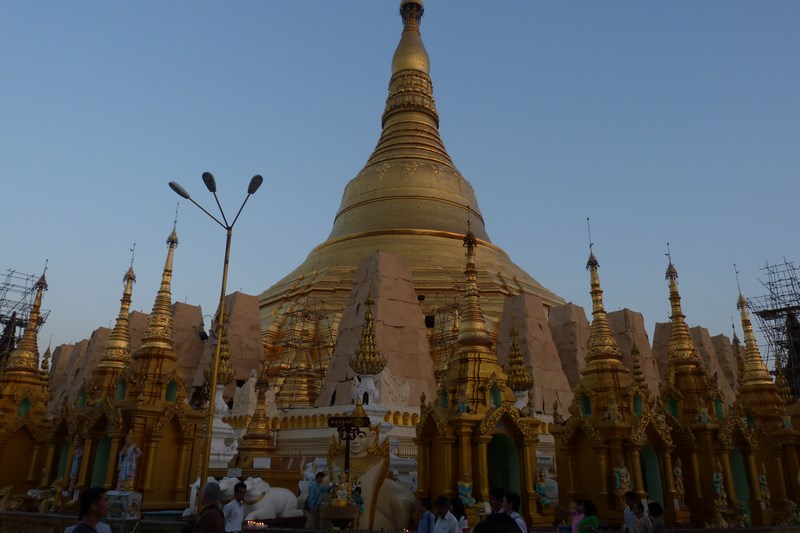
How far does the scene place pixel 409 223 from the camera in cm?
3419

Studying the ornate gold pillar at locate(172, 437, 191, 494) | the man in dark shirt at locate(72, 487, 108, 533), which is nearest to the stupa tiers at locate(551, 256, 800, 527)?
the ornate gold pillar at locate(172, 437, 191, 494)

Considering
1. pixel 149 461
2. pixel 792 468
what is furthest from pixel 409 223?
pixel 149 461

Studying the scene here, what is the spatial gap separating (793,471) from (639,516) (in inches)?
434

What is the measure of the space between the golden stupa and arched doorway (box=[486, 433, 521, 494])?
1558 cm

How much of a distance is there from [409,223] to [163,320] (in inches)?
772

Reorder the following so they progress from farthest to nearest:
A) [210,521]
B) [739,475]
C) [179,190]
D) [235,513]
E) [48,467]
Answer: [48,467], [739,475], [179,190], [235,513], [210,521]

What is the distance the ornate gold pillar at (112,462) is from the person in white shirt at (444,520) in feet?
31.7

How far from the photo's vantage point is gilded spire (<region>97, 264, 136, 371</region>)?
18.7 metres

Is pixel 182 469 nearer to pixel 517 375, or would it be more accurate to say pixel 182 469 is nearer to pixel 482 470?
pixel 482 470

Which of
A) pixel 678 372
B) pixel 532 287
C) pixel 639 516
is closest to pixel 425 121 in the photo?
pixel 532 287

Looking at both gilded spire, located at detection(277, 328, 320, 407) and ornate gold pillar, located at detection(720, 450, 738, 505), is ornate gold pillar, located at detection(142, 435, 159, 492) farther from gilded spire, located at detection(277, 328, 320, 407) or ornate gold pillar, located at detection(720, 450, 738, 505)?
ornate gold pillar, located at detection(720, 450, 738, 505)

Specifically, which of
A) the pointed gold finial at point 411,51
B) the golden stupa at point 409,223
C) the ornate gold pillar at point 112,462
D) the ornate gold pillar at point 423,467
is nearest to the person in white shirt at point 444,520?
the ornate gold pillar at point 423,467

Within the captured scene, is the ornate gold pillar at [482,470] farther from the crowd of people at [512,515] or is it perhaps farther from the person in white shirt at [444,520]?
the person in white shirt at [444,520]

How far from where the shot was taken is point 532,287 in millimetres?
33094
